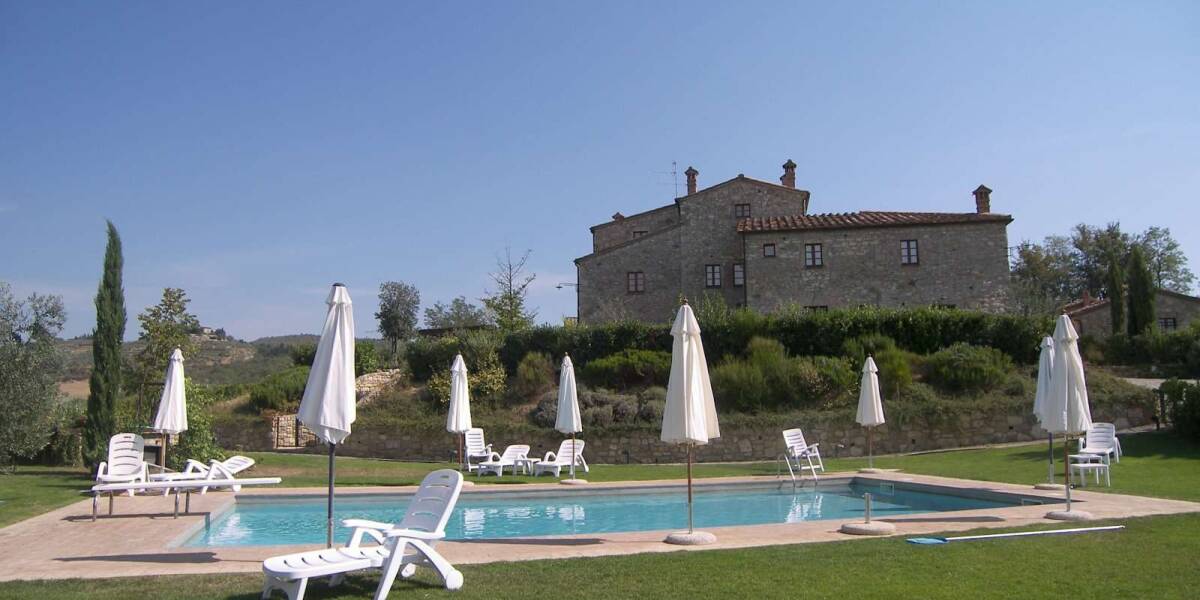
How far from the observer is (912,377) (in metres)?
25.0

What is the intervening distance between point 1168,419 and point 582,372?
16638 mm

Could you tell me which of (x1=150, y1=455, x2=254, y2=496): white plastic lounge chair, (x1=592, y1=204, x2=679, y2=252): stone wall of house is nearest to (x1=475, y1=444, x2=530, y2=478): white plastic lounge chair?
(x1=150, y1=455, x2=254, y2=496): white plastic lounge chair

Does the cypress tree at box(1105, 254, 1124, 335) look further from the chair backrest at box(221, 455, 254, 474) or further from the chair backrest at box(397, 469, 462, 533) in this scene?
the chair backrest at box(397, 469, 462, 533)

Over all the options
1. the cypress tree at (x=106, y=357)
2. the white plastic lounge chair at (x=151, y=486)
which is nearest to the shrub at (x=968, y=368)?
the white plastic lounge chair at (x=151, y=486)

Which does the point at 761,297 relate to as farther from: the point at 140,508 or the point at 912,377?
the point at 140,508

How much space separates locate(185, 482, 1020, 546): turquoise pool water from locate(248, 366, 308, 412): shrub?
1465 centimetres

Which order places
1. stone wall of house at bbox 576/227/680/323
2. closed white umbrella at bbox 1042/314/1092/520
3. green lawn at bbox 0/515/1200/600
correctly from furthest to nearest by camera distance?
1. stone wall of house at bbox 576/227/680/323
2. closed white umbrella at bbox 1042/314/1092/520
3. green lawn at bbox 0/515/1200/600

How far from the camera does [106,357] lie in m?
17.2

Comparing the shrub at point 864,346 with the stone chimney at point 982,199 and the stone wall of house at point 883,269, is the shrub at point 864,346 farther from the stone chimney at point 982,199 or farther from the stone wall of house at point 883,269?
the stone chimney at point 982,199

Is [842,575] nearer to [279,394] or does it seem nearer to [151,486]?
[151,486]

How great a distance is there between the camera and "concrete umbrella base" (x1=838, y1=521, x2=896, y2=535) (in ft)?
29.7

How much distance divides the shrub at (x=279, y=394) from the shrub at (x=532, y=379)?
758cm

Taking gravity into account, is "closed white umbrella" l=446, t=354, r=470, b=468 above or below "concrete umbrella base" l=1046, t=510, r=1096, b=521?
above

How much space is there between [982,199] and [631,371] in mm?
19486
